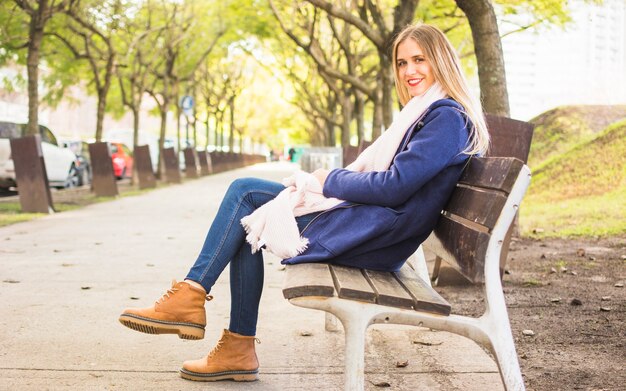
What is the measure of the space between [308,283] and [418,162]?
2.24 ft

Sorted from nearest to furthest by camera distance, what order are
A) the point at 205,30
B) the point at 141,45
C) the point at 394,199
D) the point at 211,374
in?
the point at 394,199
the point at 211,374
the point at 141,45
the point at 205,30

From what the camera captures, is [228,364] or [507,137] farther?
[507,137]

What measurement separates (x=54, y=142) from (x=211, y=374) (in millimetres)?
17841

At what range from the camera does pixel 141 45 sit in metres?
26.5

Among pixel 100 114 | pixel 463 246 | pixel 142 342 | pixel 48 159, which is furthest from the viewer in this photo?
pixel 100 114

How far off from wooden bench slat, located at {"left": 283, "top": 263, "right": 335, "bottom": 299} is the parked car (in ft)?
67.4

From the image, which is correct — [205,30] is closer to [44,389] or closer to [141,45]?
[141,45]

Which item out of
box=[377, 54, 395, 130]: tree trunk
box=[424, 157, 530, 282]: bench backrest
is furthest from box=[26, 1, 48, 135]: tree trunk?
box=[424, 157, 530, 282]: bench backrest

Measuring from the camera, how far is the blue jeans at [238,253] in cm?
365

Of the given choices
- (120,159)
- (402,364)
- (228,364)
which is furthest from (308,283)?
(120,159)

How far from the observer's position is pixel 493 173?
3229mm

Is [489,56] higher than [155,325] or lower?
higher

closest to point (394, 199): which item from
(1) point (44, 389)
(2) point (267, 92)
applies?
(1) point (44, 389)

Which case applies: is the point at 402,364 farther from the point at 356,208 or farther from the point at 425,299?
the point at 425,299
